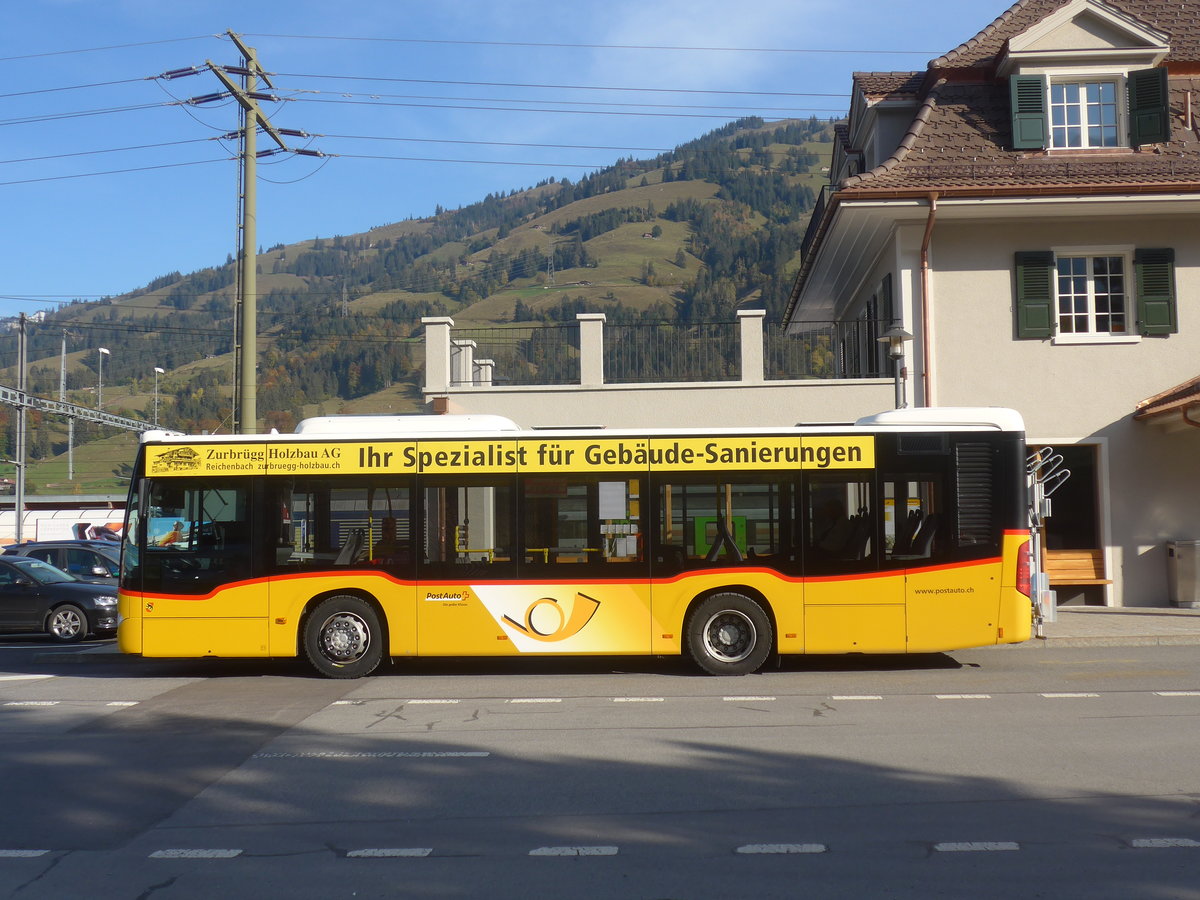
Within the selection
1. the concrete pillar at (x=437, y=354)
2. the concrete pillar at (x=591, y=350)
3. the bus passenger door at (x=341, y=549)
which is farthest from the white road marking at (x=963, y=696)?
the concrete pillar at (x=437, y=354)

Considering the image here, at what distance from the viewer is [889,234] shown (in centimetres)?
2084

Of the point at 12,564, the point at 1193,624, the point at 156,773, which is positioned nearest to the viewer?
the point at 156,773

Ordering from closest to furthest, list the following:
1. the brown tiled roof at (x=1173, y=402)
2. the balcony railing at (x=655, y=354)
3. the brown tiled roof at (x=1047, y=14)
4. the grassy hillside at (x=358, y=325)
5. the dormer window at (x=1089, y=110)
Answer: the brown tiled roof at (x=1173, y=402), the dormer window at (x=1089, y=110), the brown tiled roof at (x=1047, y=14), the balcony railing at (x=655, y=354), the grassy hillside at (x=358, y=325)

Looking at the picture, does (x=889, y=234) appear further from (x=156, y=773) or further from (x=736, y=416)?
(x=156, y=773)

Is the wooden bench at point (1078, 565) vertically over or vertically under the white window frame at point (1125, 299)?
under

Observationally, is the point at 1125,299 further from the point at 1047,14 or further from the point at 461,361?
the point at 461,361

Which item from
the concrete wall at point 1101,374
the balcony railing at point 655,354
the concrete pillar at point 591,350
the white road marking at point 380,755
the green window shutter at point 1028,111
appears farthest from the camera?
the balcony railing at point 655,354

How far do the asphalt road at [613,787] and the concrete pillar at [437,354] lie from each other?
924cm

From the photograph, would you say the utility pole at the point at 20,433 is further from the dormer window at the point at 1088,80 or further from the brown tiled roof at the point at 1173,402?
the brown tiled roof at the point at 1173,402

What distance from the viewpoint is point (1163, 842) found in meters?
6.10

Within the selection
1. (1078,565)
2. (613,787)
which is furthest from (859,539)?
(1078,565)

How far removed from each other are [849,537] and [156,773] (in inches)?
302

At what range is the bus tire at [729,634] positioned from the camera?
1291 centimetres

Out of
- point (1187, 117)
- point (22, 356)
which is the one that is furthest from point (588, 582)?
point (22, 356)
